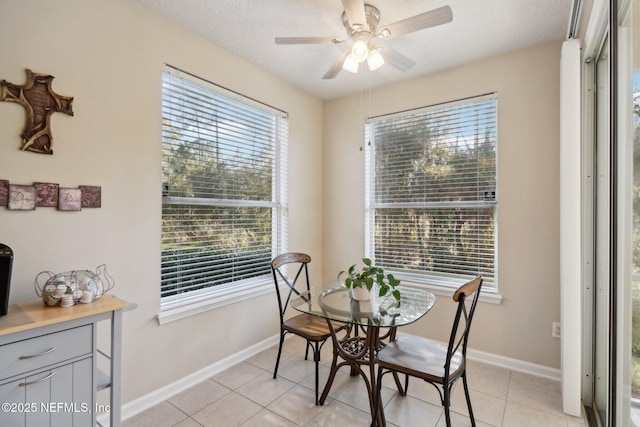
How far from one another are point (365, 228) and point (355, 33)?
1.93 metres

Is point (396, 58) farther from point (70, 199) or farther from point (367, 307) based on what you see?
point (70, 199)

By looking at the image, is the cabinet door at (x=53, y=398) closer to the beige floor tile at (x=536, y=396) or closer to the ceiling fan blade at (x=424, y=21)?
the ceiling fan blade at (x=424, y=21)

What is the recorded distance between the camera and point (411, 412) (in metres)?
2.00

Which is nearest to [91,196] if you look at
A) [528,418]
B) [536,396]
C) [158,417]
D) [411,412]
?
[158,417]

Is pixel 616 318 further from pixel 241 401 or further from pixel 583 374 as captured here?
pixel 241 401

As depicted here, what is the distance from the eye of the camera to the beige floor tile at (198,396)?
2.06 meters

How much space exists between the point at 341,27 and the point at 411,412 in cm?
266

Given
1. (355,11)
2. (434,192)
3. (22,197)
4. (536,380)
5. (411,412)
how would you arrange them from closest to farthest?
(22,197) → (355,11) → (411,412) → (536,380) → (434,192)

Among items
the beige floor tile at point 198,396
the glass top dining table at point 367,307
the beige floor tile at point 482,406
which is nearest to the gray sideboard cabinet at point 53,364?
the beige floor tile at point 198,396

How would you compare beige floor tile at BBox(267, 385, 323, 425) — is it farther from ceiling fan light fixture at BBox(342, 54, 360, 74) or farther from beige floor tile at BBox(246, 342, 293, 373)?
ceiling fan light fixture at BBox(342, 54, 360, 74)

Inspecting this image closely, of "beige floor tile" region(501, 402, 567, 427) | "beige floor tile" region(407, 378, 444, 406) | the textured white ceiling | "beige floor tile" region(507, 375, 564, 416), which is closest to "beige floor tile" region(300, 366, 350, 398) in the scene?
"beige floor tile" region(407, 378, 444, 406)

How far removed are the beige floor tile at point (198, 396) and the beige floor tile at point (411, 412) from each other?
1163mm

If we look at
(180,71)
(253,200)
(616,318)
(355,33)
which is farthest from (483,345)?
(180,71)

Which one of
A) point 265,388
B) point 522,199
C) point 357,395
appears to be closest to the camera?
point 357,395
